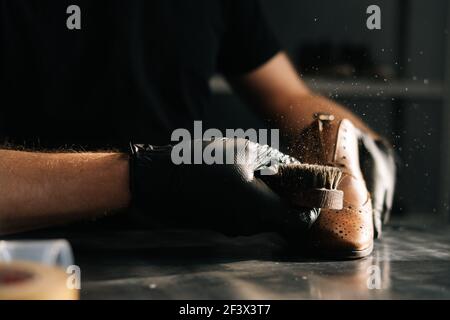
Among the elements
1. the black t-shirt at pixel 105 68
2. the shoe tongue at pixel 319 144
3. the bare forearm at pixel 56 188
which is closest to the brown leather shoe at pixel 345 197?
the shoe tongue at pixel 319 144

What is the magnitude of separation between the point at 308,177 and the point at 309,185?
1 centimetres

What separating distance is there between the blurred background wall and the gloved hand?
3.98 feet

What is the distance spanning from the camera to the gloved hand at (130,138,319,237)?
2.31 feet

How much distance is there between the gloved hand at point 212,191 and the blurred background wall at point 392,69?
1212 mm

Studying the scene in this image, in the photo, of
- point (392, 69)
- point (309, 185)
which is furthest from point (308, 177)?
→ point (392, 69)

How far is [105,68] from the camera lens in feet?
4.21

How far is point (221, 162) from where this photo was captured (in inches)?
27.9

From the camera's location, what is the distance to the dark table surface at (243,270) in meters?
0.58

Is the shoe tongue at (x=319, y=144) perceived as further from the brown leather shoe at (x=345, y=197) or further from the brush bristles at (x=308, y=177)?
the brush bristles at (x=308, y=177)

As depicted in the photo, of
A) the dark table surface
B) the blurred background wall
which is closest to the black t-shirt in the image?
the dark table surface

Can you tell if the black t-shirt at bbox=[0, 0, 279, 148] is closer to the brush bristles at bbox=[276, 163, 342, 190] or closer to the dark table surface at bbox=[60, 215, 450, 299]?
the dark table surface at bbox=[60, 215, 450, 299]
